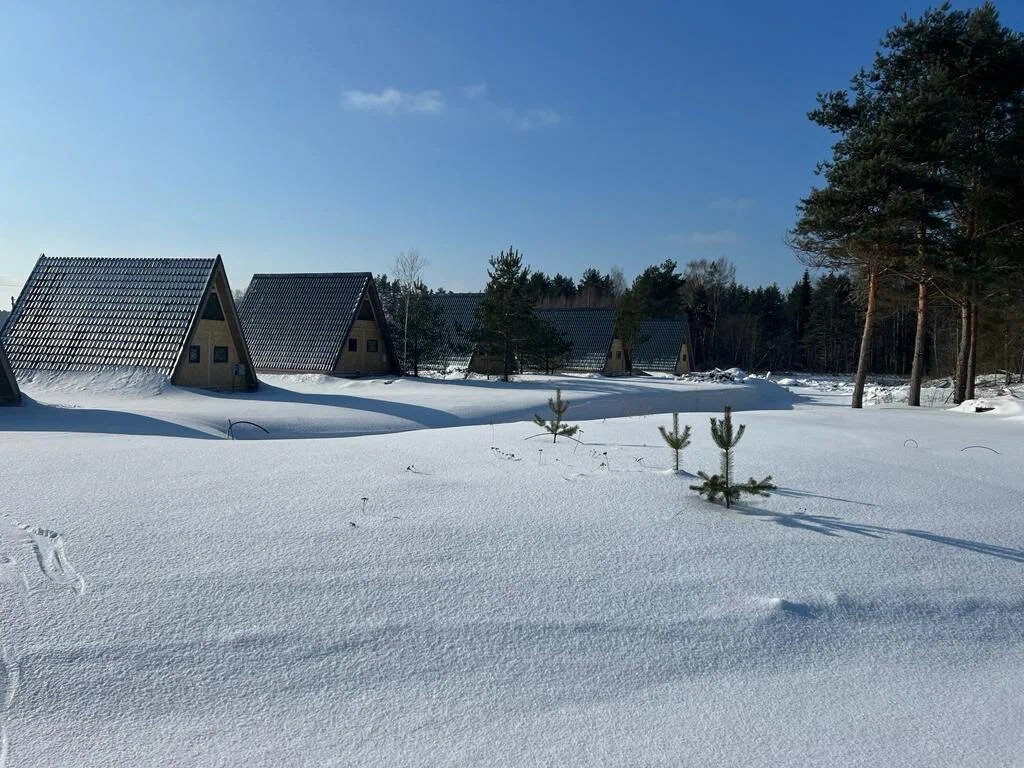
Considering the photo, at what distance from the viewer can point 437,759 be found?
3.29m

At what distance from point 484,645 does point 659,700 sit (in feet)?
3.32

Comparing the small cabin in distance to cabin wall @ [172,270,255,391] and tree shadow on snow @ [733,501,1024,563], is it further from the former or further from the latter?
tree shadow on snow @ [733,501,1024,563]

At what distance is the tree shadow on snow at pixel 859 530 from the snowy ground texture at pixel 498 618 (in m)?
0.03

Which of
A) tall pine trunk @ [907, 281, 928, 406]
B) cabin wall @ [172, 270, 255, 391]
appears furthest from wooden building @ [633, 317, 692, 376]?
cabin wall @ [172, 270, 255, 391]

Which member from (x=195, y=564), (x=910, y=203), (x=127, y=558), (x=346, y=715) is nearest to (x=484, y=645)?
(x=346, y=715)

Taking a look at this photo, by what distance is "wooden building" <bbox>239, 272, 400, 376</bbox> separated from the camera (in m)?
29.1

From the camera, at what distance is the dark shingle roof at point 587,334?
42.3 meters

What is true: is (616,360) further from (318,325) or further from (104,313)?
(104,313)

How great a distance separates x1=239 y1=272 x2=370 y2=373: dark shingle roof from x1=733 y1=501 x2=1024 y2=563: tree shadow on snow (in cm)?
2381

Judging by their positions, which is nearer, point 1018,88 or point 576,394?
point 1018,88

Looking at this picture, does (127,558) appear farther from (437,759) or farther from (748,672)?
(748,672)

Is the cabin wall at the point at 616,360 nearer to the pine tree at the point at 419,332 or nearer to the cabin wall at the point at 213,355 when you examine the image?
the pine tree at the point at 419,332

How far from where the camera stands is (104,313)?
22.8m

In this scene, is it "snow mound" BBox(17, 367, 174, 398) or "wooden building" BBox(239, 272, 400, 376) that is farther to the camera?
"wooden building" BBox(239, 272, 400, 376)
